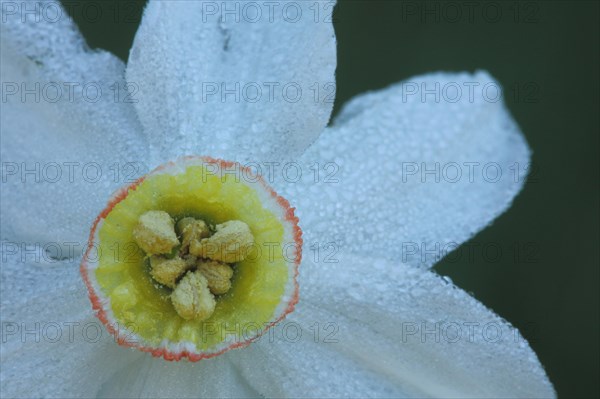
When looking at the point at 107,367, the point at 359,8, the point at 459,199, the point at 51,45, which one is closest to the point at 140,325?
the point at 107,367

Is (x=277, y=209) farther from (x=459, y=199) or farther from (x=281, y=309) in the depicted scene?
(x=459, y=199)

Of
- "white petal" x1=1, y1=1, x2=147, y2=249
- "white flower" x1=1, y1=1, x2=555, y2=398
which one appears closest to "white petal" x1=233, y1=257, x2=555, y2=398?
"white flower" x1=1, y1=1, x2=555, y2=398

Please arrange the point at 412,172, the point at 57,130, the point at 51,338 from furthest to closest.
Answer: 1. the point at 412,172
2. the point at 57,130
3. the point at 51,338

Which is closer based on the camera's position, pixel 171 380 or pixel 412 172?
pixel 171 380

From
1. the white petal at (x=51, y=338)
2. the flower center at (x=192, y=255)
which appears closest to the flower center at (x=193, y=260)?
the flower center at (x=192, y=255)

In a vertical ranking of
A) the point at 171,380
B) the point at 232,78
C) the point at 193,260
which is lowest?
the point at 171,380

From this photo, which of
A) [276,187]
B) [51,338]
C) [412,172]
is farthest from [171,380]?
[412,172]

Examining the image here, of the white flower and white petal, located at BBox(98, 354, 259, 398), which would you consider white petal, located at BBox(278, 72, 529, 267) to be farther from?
white petal, located at BBox(98, 354, 259, 398)

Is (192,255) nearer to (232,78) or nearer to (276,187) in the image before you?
(276,187)
